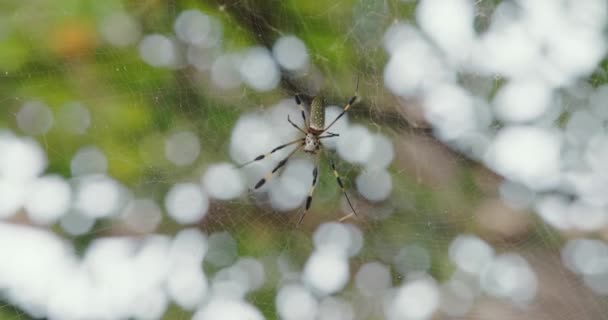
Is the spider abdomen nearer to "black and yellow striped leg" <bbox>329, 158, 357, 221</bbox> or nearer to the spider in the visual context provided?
the spider

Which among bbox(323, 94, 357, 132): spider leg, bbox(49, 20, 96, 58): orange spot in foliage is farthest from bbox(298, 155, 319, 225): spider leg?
bbox(49, 20, 96, 58): orange spot in foliage

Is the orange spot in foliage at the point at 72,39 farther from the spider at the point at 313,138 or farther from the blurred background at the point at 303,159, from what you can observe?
the spider at the point at 313,138

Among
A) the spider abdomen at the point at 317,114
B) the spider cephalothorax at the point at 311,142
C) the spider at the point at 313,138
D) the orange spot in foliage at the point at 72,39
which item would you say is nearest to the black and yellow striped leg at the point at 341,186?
the spider at the point at 313,138

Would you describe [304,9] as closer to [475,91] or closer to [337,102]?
[337,102]

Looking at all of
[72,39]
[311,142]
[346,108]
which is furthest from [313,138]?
[72,39]

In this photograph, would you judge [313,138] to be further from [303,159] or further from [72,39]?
[72,39]

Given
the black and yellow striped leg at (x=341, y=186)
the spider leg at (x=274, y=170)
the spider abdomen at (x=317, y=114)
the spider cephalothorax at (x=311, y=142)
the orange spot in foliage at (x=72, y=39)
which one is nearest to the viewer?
the orange spot in foliage at (x=72, y=39)

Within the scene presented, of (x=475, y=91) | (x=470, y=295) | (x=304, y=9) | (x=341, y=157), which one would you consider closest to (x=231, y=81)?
(x=304, y=9)

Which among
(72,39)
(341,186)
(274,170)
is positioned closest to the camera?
(72,39)
